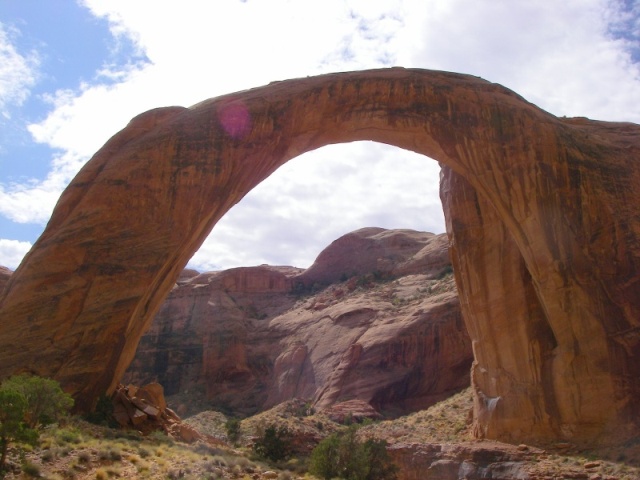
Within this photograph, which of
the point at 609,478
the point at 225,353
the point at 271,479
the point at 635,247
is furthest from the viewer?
the point at 225,353

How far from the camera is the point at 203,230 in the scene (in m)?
17.6

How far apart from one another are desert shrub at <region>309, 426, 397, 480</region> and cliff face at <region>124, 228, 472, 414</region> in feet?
44.0

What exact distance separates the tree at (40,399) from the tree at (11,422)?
155cm

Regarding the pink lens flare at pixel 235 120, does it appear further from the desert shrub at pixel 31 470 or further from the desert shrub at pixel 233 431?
the desert shrub at pixel 233 431

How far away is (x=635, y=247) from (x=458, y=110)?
612 centimetres

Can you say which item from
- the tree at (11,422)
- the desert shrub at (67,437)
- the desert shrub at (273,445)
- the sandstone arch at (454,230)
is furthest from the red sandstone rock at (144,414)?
the tree at (11,422)

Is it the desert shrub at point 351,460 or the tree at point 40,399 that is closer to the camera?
the tree at point 40,399

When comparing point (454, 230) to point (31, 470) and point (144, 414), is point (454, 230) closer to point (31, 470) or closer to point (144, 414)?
point (144, 414)

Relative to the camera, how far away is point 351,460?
1677 cm

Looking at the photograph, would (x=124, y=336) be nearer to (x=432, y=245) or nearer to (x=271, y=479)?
(x=271, y=479)

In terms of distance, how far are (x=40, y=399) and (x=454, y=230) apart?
1390 cm

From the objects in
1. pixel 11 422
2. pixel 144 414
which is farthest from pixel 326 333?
pixel 11 422

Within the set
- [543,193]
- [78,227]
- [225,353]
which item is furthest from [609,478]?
[225,353]

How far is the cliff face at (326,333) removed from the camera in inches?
1283
